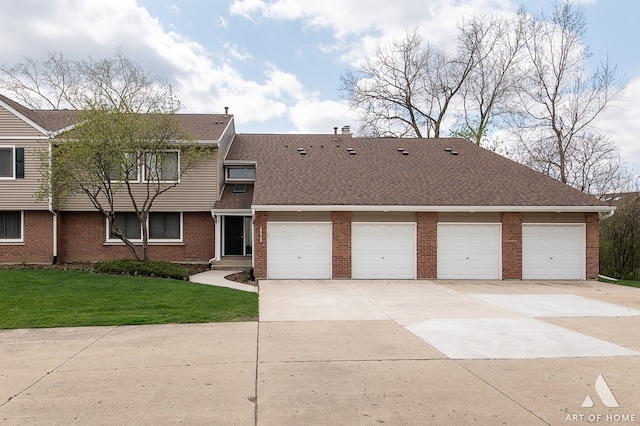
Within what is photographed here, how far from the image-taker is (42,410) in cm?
446

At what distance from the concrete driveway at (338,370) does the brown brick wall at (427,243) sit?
592 centimetres

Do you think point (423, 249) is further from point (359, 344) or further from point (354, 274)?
point (359, 344)

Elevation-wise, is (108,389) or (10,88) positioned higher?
(10,88)

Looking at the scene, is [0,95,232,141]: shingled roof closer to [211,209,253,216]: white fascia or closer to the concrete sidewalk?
[211,209,253,216]: white fascia

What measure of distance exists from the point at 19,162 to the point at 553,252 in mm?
21228

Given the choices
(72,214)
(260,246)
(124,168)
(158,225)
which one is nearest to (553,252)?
(260,246)

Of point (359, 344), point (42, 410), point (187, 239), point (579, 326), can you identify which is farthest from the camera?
point (187, 239)

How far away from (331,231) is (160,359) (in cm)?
1001

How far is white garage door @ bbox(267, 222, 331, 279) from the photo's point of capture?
1558cm

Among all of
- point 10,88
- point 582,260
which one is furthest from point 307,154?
point 10,88

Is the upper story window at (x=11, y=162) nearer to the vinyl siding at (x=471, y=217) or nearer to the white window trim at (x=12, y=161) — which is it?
the white window trim at (x=12, y=161)

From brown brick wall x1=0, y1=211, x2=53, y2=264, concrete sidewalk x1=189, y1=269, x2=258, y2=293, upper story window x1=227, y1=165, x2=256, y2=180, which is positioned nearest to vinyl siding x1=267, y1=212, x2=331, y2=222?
concrete sidewalk x1=189, y1=269, x2=258, y2=293

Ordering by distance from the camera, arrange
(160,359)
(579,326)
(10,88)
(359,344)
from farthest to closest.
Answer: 1. (10,88)
2. (579,326)
3. (359,344)
4. (160,359)

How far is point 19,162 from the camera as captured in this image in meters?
18.1
